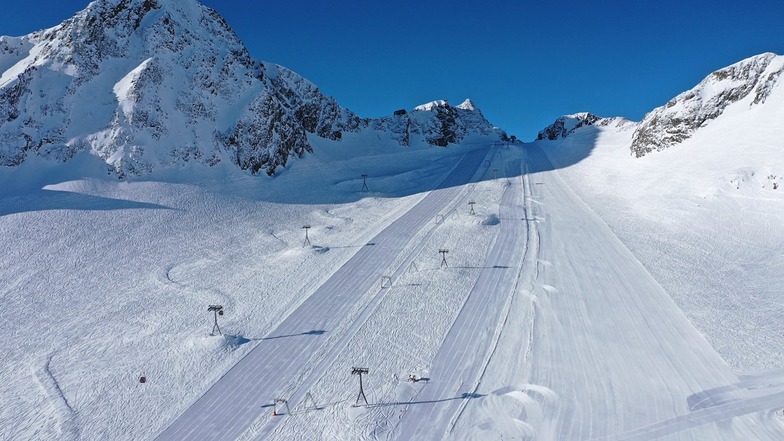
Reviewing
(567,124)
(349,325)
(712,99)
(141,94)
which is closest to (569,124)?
(567,124)

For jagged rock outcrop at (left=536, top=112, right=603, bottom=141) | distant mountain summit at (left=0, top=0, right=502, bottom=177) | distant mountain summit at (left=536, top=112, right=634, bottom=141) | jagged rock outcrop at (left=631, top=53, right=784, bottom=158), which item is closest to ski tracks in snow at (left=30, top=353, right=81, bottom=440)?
distant mountain summit at (left=0, top=0, right=502, bottom=177)

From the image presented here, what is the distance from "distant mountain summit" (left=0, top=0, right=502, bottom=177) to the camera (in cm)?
4888

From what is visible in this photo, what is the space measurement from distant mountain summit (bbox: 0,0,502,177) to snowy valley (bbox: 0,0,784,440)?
304 mm

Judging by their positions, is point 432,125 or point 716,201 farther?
point 432,125

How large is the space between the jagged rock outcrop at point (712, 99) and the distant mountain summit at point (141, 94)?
169ft

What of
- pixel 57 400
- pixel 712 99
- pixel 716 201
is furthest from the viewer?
pixel 712 99

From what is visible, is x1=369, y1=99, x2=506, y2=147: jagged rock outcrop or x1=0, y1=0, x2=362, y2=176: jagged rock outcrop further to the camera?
x1=369, y1=99, x2=506, y2=147: jagged rock outcrop

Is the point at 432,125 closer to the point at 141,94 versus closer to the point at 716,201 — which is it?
the point at 141,94

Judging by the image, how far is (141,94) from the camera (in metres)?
52.8

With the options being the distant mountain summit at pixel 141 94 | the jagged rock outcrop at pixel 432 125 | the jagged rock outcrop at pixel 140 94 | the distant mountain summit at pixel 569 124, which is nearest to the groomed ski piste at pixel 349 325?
the jagged rock outcrop at pixel 140 94

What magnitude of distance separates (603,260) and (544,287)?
23.4 ft

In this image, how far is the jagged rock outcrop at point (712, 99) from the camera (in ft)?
175

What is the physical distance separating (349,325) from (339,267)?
7.99m

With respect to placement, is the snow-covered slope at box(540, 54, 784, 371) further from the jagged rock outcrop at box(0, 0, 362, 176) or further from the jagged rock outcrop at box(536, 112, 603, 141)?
the jagged rock outcrop at box(536, 112, 603, 141)
